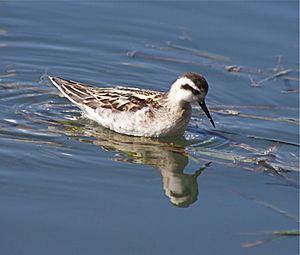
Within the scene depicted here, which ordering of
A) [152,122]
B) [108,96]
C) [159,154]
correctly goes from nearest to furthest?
[159,154] < [152,122] < [108,96]

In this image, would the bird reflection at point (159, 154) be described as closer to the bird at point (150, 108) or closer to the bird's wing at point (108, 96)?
the bird at point (150, 108)

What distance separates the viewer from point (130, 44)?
1522 cm

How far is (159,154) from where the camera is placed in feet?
39.4

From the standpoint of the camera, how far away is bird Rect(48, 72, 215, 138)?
40.4 ft

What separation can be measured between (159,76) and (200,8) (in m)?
2.50

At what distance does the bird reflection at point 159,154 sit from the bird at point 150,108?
0.13 meters

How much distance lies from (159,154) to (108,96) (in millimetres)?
1412

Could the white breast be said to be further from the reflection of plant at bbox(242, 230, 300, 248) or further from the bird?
the reflection of plant at bbox(242, 230, 300, 248)

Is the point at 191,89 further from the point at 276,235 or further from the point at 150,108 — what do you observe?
the point at 276,235

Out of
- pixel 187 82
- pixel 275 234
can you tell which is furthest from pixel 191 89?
pixel 275 234

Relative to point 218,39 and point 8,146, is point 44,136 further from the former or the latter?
point 218,39

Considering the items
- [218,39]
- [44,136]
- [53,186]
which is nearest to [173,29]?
[218,39]

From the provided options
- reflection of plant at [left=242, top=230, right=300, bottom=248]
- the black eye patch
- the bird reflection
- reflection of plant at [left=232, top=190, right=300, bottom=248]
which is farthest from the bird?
reflection of plant at [left=242, top=230, right=300, bottom=248]

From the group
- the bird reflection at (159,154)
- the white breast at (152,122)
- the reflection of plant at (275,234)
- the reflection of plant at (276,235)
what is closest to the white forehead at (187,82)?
the white breast at (152,122)
